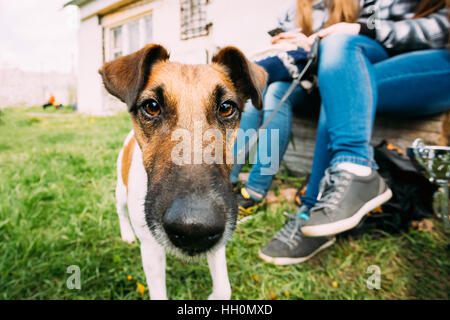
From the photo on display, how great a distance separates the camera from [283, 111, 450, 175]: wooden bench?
244 cm

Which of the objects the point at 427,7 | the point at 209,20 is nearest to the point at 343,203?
the point at 427,7

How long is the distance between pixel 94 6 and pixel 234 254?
8.56 feet

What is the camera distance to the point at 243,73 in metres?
1.74

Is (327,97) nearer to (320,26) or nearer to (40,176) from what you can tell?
(320,26)

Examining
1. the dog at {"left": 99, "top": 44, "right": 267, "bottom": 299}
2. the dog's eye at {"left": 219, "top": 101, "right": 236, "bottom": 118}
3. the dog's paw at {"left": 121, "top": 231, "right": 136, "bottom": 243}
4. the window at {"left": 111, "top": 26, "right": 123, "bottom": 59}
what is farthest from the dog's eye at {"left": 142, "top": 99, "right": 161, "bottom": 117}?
the window at {"left": 111, "top": 26, "right": 123, "bottom": 59}

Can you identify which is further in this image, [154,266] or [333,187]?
[333,187]

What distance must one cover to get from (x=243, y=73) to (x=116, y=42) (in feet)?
6.19

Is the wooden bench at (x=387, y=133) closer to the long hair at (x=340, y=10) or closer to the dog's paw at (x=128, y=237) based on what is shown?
the long hair at (x=340, y=10)

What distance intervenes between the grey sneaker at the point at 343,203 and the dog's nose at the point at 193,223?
1.10 metres

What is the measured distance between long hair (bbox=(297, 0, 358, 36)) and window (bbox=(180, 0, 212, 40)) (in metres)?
0.86

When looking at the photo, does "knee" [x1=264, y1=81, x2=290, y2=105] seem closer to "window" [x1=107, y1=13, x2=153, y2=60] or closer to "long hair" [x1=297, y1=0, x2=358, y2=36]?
"long hair" [x1=297, y1=0, x2=358, y2=36]

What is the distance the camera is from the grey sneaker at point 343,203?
5.90 ft

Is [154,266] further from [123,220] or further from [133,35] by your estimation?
[133,35]
